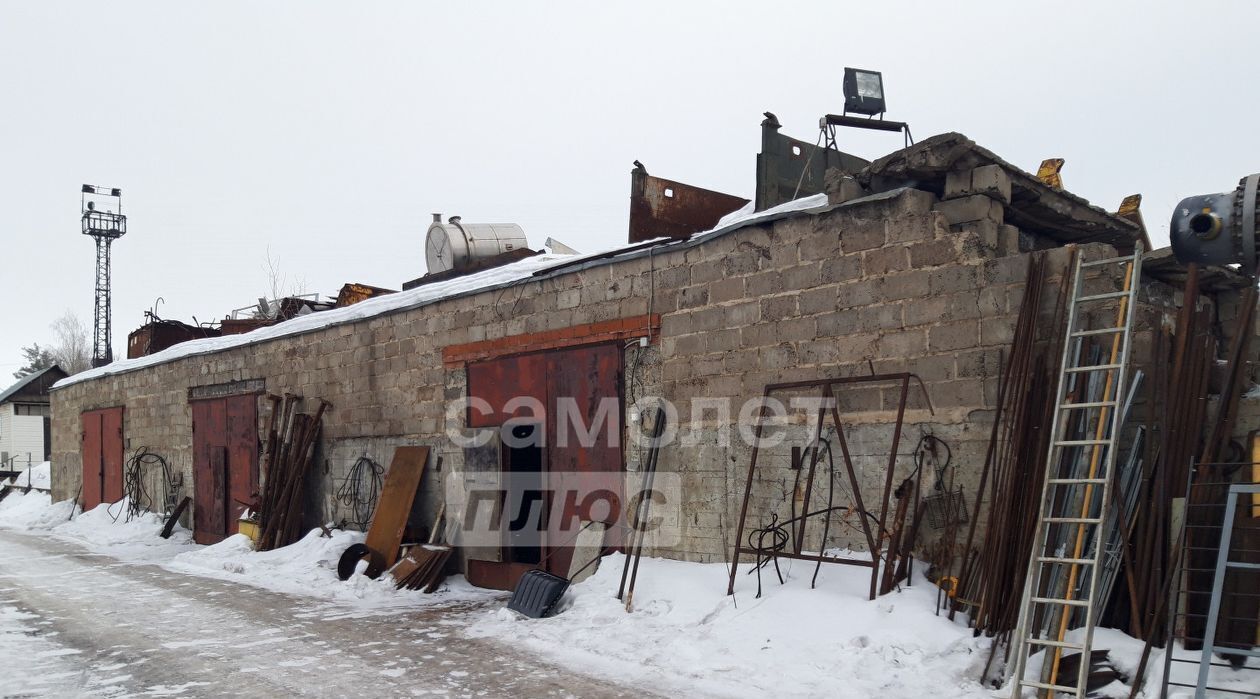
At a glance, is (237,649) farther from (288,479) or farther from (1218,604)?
(1218,604)

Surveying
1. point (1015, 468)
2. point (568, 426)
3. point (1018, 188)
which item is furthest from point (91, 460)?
point (1015, 468)

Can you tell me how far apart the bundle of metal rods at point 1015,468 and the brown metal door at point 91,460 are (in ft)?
65.0

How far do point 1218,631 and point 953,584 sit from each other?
1484 mm

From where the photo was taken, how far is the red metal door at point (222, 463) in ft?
48.5

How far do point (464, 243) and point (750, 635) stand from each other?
932 centimetres

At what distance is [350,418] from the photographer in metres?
12.6

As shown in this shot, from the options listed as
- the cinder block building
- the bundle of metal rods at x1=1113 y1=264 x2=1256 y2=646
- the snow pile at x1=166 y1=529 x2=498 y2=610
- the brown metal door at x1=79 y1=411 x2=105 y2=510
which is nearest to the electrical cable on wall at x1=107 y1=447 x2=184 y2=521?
the brown metal door at x1=79 y1=411 x2=105 y2=510

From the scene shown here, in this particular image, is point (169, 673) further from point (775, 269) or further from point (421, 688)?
point (775, 269)

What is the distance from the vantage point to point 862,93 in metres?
11.4

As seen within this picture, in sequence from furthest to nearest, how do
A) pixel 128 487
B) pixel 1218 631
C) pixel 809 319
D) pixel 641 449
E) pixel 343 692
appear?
1. pixel 128 487
2. pixel 641 449
3. pixel 809 319
4. pixel 343 692
5. pixel 1218 631

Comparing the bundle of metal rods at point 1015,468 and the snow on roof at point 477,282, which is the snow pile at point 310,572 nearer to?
the snow on roof at point 477,282

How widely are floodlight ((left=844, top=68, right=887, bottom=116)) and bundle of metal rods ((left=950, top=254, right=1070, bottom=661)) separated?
19.1 ft

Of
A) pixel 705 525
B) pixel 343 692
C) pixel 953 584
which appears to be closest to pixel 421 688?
pixel 343 692

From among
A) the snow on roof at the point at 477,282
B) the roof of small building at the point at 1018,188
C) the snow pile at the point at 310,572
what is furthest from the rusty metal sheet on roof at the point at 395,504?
the roof of small building at the point at 1018,188
